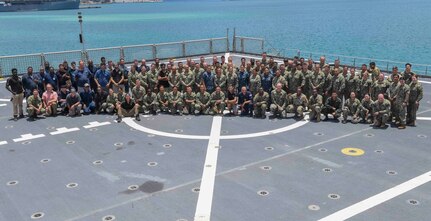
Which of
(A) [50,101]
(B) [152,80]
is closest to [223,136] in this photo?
(B) [152,80]

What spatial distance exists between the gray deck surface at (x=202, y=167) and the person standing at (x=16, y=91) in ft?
2.40

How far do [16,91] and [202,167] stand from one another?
915 centimetres

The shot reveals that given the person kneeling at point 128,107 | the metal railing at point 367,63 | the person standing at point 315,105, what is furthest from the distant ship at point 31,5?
the person standing at point 315,105

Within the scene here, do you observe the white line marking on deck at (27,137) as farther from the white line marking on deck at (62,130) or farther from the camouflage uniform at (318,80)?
the camouflage uniform at (318,80)

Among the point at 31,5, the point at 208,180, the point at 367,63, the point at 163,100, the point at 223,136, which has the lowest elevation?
the point at 208,180

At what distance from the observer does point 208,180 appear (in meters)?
10.4

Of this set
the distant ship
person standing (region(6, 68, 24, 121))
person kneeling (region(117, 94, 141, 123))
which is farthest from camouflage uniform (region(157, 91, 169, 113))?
the distant ship

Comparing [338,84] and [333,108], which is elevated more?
[338,84]

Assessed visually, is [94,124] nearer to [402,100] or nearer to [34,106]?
[34,106]

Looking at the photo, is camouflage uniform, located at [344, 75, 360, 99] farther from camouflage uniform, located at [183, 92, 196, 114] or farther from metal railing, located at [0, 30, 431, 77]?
metal railing, located at [0, 30, 431, 77]

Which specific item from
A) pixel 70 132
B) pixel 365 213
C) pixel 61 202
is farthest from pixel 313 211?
pixel 70 132

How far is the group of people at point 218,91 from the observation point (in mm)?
15375

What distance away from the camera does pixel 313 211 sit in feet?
28.6

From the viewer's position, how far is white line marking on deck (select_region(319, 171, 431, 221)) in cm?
853
